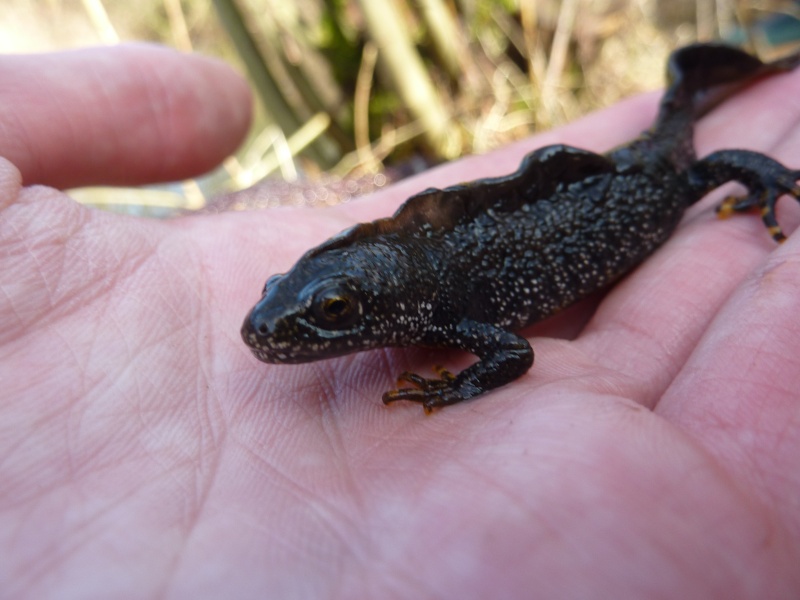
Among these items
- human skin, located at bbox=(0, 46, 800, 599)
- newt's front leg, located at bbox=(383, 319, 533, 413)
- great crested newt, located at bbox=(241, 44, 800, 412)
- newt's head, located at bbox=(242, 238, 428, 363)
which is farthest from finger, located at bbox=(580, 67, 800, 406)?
newt's head, located at bbox=(242, 238, 428, 363)

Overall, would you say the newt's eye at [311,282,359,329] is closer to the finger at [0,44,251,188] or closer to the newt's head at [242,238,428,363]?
the newt's head at [242,238,428,363]

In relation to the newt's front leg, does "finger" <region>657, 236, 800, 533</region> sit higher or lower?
lower

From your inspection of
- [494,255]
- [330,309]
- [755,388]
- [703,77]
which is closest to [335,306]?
[330,309]

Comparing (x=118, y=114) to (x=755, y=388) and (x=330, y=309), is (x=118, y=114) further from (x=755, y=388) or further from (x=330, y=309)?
(x=755, y=388)

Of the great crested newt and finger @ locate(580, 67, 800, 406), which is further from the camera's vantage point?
finger @ locate(580, 67, 800, 406)

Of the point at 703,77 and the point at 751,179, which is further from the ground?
the point at 703,77

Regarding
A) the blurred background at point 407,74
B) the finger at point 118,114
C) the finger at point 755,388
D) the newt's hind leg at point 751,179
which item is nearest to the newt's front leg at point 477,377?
the finger at point 755,388

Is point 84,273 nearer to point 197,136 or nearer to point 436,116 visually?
point 197,136
